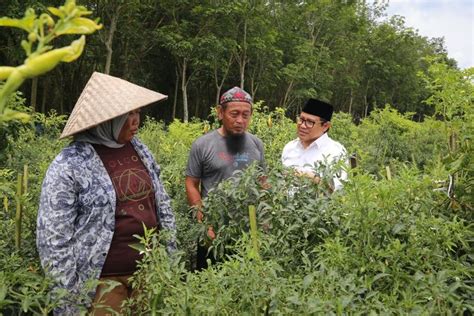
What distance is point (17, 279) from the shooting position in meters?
1.87

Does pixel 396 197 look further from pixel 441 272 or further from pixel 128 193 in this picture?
pixel 128 193

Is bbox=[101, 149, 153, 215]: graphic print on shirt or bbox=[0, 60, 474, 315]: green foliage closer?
bbox=[0, 60, 474, 315]: green foliage

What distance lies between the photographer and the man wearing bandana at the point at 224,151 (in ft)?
10.9

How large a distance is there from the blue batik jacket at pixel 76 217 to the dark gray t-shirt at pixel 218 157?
41.9 inches

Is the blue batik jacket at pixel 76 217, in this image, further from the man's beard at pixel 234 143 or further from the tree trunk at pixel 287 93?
the tree trunk at pixel 287 93

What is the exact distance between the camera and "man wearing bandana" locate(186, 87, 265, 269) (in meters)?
3.33

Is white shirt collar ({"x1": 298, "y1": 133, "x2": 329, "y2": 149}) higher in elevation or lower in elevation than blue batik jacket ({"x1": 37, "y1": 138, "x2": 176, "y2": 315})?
higher

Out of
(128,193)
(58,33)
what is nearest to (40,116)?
(128,193)

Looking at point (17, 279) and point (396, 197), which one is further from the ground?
point (396, 197)

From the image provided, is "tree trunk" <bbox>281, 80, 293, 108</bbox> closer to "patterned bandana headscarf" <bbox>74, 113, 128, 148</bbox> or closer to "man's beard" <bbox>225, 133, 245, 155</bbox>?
"man's beard" <bbox>225, 133, 245, 155</bbox>

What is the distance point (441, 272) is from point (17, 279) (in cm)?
142

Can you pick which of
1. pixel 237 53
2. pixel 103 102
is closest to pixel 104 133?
pixel 103 102

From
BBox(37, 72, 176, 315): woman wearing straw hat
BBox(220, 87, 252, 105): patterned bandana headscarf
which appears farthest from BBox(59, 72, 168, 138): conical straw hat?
BBox(220, 87, 252, 105): patterned bandana headscarf

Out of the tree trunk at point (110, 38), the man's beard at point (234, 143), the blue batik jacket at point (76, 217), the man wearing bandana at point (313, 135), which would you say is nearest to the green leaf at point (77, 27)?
the blue batik jacket at point (76, 217)
